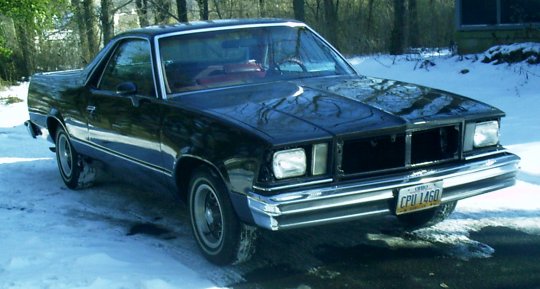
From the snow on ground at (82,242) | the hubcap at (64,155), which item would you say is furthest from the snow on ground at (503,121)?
the hubcap at (64,155)

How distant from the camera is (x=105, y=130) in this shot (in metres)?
6.09

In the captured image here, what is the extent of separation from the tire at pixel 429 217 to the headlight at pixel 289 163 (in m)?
1.63

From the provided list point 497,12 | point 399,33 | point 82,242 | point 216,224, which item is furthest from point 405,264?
point 399,33

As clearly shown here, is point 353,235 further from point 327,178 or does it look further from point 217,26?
point 217,26

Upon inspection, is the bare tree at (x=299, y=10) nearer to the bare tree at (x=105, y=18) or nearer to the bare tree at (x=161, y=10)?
the bare tree at (x=161, y=10)

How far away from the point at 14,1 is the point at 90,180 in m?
9.36

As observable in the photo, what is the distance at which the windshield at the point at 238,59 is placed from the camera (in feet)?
17.8

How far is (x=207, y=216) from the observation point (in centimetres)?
487

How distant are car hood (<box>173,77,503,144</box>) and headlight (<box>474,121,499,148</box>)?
0.08m

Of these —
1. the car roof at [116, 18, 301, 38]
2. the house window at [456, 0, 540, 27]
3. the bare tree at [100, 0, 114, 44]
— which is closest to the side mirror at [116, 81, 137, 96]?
the car roof at [116, 18, 301, 38]

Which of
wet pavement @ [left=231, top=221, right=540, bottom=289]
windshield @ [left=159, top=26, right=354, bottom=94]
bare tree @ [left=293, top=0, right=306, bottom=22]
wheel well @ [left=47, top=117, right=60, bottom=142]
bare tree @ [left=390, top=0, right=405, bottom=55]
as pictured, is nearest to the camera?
wet pavement @ [left=231, top=221, right=540, bottom=289]

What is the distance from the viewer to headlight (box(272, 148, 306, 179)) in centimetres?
414

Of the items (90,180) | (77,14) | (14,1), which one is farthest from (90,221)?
(77,14)

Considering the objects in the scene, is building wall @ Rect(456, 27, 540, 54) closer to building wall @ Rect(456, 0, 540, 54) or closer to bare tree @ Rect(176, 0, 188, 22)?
building wall @ Rect(456, 0, 540, 54)
